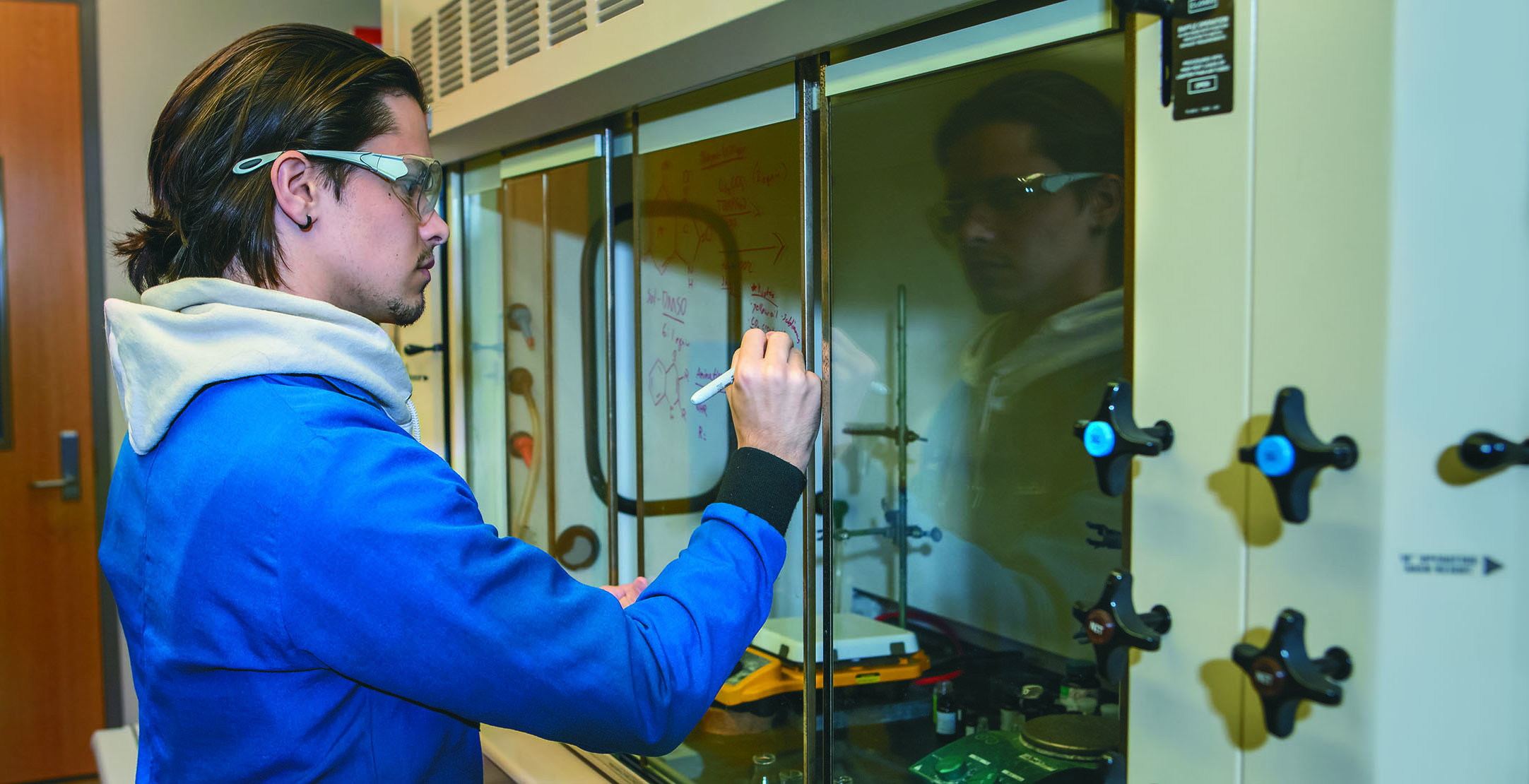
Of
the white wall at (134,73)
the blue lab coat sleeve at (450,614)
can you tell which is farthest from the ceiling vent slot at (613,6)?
the white wall at (134,73)

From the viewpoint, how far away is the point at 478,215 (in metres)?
2.38

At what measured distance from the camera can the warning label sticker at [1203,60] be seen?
31.8 inches

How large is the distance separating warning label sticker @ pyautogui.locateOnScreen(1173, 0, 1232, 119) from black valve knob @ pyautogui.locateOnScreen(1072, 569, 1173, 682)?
41cm

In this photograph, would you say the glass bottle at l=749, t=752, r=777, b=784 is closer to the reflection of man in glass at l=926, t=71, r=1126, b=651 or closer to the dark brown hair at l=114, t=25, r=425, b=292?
the reflection of man in glass at l=926, t=71, r=1126, b=651

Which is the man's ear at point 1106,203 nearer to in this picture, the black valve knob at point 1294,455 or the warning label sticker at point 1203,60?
the warning label sticker at point 1203,60

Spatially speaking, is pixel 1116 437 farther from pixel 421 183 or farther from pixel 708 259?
pixel 708 259

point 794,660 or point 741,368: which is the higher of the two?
point 741,368

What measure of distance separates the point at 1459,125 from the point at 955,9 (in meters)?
0.56

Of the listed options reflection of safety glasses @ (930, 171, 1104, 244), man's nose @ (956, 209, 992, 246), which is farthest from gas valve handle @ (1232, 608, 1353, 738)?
man's nose @ (956, 209, 992, 246)

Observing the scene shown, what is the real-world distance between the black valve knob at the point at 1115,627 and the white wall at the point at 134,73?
133 inches

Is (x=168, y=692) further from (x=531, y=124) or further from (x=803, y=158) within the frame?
(x=531, y=124)

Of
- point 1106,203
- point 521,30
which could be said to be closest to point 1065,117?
point 1106,203

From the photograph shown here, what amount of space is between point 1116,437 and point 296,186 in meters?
0.85

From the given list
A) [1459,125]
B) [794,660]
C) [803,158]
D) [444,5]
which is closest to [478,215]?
[444,5]
